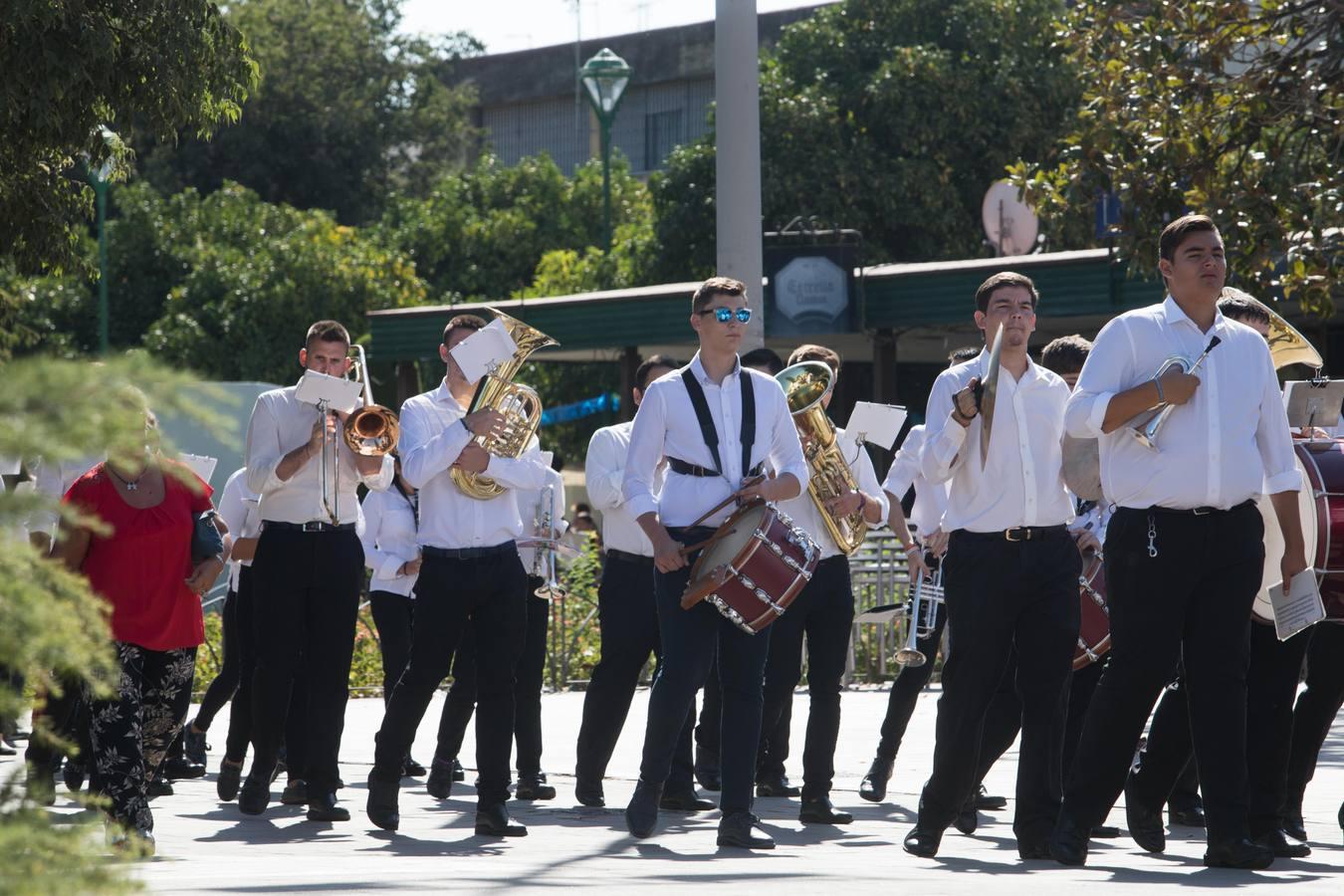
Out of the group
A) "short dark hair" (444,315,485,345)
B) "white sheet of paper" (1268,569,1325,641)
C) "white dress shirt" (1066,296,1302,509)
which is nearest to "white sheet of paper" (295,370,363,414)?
"short dark hair" (444,315,485,345)

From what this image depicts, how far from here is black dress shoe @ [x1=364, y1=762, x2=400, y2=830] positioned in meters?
7.87

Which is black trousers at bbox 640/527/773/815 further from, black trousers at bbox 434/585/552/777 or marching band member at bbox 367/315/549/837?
black trousers at bbox 434/585/552/777

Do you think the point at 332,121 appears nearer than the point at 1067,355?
No

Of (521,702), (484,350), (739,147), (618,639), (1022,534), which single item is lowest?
(521,702)

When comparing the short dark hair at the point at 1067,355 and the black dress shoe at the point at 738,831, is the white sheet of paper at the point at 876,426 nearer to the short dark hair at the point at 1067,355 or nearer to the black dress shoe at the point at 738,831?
the short dark hair at the point at 1067,355

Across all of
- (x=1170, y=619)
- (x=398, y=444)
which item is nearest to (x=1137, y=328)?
(x=1170, y=619)

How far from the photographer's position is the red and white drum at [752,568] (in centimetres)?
708

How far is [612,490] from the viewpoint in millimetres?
9188

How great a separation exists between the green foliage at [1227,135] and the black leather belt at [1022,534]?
268 inches

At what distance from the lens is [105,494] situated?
7.03 metres

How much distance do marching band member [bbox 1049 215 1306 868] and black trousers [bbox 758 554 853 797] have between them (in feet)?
6.55

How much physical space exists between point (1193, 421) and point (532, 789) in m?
4.10

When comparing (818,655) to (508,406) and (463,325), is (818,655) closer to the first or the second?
(508,406)

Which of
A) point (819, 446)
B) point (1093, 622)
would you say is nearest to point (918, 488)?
point (819, 446)
